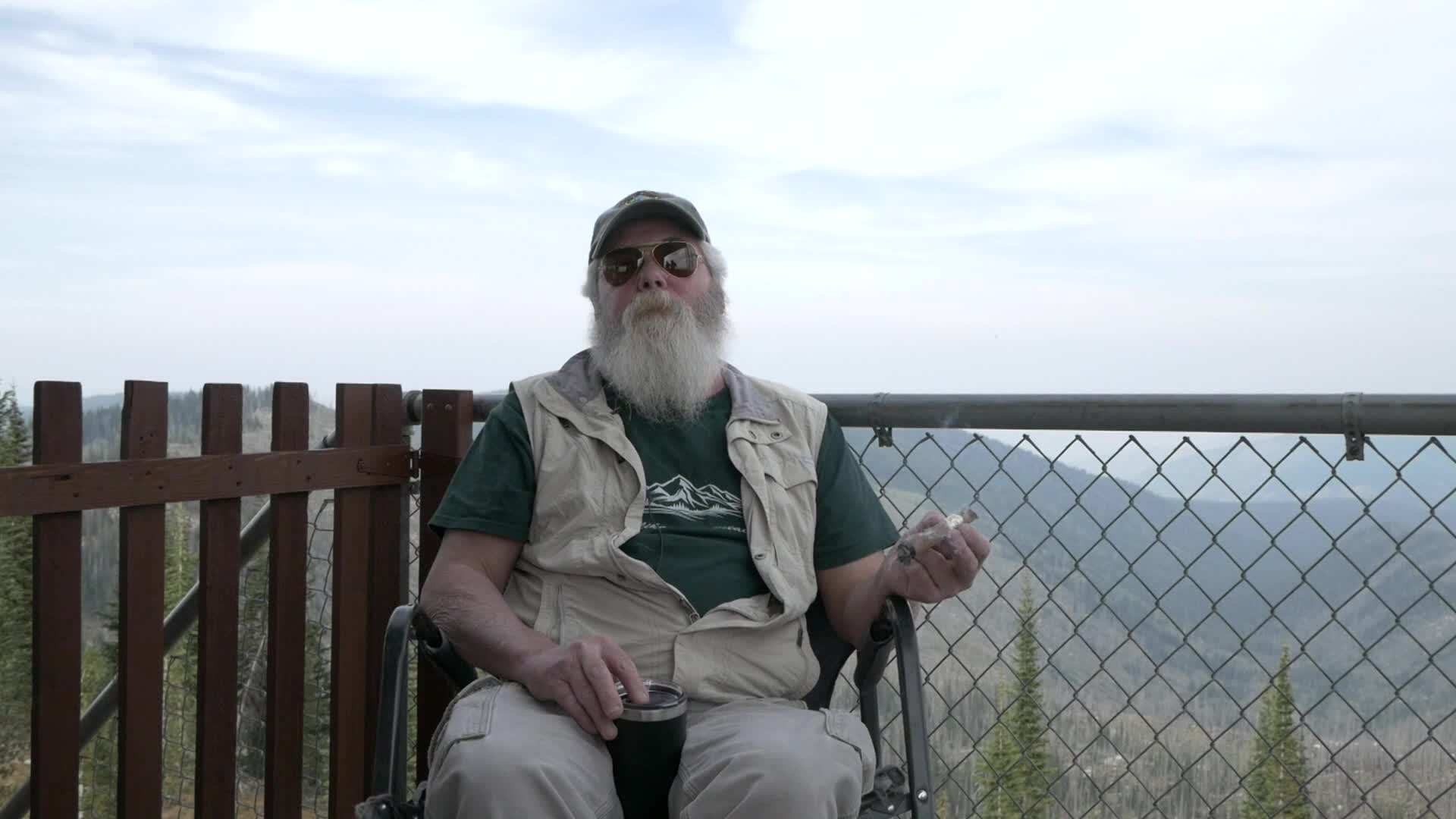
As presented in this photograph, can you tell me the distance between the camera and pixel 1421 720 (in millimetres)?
2576

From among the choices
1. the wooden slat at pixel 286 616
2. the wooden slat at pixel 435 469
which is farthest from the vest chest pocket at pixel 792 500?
the wooden slat at pixel 286 616

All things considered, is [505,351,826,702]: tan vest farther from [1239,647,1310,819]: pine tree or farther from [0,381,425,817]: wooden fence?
[1239,647,1310,819]: pine tree

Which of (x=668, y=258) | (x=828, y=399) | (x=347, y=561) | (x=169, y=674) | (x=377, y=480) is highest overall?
(x=668, y=258)

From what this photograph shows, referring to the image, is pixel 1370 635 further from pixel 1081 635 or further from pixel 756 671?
pixel 756 671

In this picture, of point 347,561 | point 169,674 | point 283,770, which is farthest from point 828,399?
point 169,674

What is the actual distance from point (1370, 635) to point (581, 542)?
173 centimetres

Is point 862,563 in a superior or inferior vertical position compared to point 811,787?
superior

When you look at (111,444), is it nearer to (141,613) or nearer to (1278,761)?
(141,613)

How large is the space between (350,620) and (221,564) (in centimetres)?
47

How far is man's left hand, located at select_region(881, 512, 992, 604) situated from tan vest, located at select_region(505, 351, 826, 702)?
0.98 ft

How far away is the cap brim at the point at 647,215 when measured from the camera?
2957 mm

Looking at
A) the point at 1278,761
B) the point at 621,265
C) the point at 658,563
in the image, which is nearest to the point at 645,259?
the point at 621,265

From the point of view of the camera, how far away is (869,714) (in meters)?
2.61

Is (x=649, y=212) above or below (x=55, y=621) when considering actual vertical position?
above
